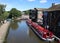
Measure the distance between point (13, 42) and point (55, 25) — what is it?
1241 cm

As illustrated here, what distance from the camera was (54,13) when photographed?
44375 mm

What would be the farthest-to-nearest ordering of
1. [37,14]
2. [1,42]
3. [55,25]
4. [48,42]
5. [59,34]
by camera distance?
1. [37,14]
2. [55,25]
3. [59,34]
4. [48,42]
5. [1,42]

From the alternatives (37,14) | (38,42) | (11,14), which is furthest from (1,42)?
(11,14)

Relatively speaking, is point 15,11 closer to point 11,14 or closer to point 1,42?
point 11,14

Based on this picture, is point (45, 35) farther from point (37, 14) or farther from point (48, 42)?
point (37, 14)

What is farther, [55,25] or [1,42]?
[55,25]

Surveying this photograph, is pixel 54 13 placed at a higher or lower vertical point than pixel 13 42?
higher

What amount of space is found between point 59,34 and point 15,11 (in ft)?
346

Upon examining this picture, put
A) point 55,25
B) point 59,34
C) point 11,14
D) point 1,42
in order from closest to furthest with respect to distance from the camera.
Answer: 1. point 1,42
2. point 59,34
3. point 55,25
4. point 11,14

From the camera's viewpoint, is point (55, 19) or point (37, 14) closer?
point (55, 19)

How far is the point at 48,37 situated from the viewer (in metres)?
35.4

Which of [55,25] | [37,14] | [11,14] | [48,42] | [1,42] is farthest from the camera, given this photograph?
[11,14]

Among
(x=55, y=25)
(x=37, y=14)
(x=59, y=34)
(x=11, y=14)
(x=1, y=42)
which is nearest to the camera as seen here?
(x=1, y=42)

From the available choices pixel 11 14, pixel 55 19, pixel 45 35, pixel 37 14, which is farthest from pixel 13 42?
pixel 11 14
